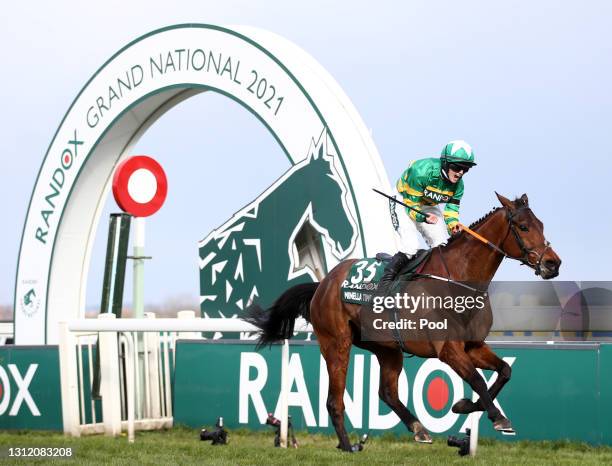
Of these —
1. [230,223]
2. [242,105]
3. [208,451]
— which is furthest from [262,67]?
[208,451]

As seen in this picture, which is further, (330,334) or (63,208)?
(63,208)

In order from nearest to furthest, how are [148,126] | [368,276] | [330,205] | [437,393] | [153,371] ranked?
[368,276] → [437,393] → [153,371] → [330,205] → [148,126]

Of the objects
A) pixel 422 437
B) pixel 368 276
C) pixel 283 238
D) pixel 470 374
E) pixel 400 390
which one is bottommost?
pixel 422 437

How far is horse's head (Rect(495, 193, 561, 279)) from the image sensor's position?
557cm

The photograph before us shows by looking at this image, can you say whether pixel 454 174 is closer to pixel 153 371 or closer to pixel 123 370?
pixel 153 371

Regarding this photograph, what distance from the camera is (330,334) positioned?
22.1 feet

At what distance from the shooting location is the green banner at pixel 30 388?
905 cm

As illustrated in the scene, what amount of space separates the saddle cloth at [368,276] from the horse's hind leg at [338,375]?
0.27 m

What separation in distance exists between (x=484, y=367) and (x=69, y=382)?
12.9 ft

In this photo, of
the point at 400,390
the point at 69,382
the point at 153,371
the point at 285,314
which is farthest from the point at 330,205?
the point at 69,382

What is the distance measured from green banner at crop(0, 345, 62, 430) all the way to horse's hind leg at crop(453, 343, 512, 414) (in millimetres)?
4514

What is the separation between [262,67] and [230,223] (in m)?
1.85

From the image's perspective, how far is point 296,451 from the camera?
6.62m

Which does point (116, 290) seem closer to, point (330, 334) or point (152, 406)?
point (152, 406)
